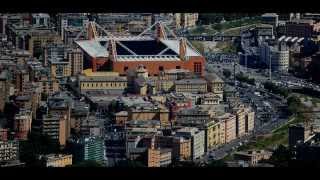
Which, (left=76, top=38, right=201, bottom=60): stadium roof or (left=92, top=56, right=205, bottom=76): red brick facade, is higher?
(left=76, top=38, right=201, bottom=60): stadium roof

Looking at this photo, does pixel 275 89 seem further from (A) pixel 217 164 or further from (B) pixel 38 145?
(A) pixel 217 164

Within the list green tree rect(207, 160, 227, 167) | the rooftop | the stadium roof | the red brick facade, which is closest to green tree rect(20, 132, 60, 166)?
green tree rect(207, 160, 227, 167)

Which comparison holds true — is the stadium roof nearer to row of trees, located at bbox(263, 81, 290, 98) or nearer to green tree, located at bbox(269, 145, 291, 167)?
row of trees, located at bbox(263, 81, 290, 98)

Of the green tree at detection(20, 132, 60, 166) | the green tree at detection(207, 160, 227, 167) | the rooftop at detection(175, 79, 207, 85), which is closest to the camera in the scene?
the green tree at detection(207, 160, 227, 167)

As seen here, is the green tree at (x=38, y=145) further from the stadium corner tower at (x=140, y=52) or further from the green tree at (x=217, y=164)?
the stadium corner tower at (x=140, y=52)

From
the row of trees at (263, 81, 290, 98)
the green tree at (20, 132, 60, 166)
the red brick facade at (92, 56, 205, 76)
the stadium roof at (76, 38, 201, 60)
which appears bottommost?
the green tree at (20, 132, 60, 166)

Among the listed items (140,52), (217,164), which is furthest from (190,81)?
(217,164)

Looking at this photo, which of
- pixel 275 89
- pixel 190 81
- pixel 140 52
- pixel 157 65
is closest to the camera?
pixel 275 89

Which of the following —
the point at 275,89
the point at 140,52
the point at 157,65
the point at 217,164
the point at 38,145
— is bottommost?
the point at 38,145

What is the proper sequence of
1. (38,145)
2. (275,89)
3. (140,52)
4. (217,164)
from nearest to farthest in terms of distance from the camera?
(217,164), (38,145), (275,89), (140,52)

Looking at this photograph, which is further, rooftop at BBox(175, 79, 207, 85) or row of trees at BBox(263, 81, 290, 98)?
rooftop at BBox(175, 79, 207, 85)
